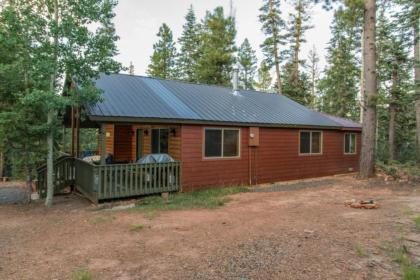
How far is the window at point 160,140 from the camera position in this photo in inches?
365

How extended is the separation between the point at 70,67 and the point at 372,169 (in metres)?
10.6

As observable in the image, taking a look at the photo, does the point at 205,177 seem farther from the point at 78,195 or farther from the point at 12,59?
the point at 12,59

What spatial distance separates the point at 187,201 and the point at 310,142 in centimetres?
681

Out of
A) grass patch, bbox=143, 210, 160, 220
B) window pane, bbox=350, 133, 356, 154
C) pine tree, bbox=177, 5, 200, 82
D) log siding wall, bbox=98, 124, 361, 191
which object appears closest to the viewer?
grass patch, bbox=143, 210, 160, 220

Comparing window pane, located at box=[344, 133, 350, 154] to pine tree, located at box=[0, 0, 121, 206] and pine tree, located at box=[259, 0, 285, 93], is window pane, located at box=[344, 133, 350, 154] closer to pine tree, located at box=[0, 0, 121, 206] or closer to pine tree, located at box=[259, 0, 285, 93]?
pine tree, located at box=[259, 0, 285, 93]

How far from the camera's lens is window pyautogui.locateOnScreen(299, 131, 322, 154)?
38.3 ft

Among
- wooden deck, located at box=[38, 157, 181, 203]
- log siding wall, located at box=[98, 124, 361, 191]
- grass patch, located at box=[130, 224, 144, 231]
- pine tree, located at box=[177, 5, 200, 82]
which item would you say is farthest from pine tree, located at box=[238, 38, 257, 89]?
grass patch, located at box=[130, 224, 144, 231]

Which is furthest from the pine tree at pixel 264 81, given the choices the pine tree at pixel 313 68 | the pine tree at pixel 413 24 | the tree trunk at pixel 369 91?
the tree trunk at pixel 369 91

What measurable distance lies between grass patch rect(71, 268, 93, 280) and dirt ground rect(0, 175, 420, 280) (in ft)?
0.20

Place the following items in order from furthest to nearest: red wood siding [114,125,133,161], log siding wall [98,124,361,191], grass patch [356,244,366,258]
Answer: red wood siding [114,125,133,161] → log siding wall [98,124,361,191] → grass patch [356,244,366,258]

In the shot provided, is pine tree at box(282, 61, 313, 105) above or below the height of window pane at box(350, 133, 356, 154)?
above

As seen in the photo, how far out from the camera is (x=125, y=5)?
46.3ft

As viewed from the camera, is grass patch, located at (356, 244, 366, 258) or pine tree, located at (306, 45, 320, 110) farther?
pine tree, located at (306, 45, 320, 110)

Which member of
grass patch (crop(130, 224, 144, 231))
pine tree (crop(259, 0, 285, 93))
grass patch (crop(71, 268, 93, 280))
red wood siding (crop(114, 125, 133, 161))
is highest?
pine tree (crop(259, 0, 285, 93))
